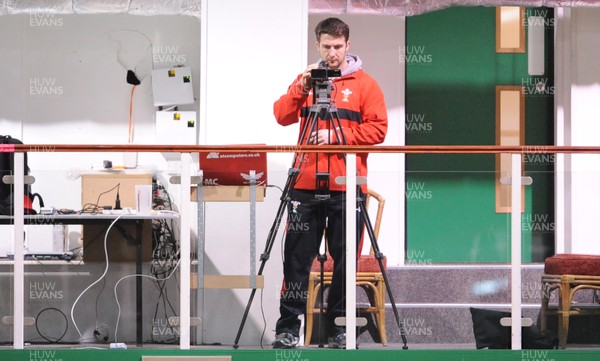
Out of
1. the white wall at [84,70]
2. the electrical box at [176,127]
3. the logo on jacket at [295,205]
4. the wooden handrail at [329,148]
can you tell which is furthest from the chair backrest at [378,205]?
the white wall at [84,70]

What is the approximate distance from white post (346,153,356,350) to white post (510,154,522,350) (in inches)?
30.4

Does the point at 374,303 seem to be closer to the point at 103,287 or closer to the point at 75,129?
the point at 103,287

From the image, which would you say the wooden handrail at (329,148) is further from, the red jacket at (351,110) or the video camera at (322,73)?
the video camera at (322,73)

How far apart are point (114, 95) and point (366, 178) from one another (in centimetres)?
306

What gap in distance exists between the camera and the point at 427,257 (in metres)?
5.19

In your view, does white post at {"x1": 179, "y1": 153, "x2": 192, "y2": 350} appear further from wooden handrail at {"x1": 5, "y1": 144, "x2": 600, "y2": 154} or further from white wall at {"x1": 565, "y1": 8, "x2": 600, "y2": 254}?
white wall at {"x1": 565, "y1": 8, "x2": 600, "y2": 254}

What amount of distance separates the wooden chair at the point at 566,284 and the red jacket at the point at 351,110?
1035 mm

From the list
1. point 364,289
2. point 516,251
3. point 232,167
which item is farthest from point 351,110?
point 516,251

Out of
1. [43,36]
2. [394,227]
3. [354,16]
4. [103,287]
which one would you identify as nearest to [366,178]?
[394,227]

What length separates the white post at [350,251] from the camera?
503cm

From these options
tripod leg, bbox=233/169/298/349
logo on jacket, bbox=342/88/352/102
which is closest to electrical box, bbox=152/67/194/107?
logo on jacket, bbox=342/88/352/102

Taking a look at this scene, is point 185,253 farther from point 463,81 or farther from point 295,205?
point 463,81

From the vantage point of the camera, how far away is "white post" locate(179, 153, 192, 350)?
5051 millimetres

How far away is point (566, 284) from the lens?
513 centimetres
